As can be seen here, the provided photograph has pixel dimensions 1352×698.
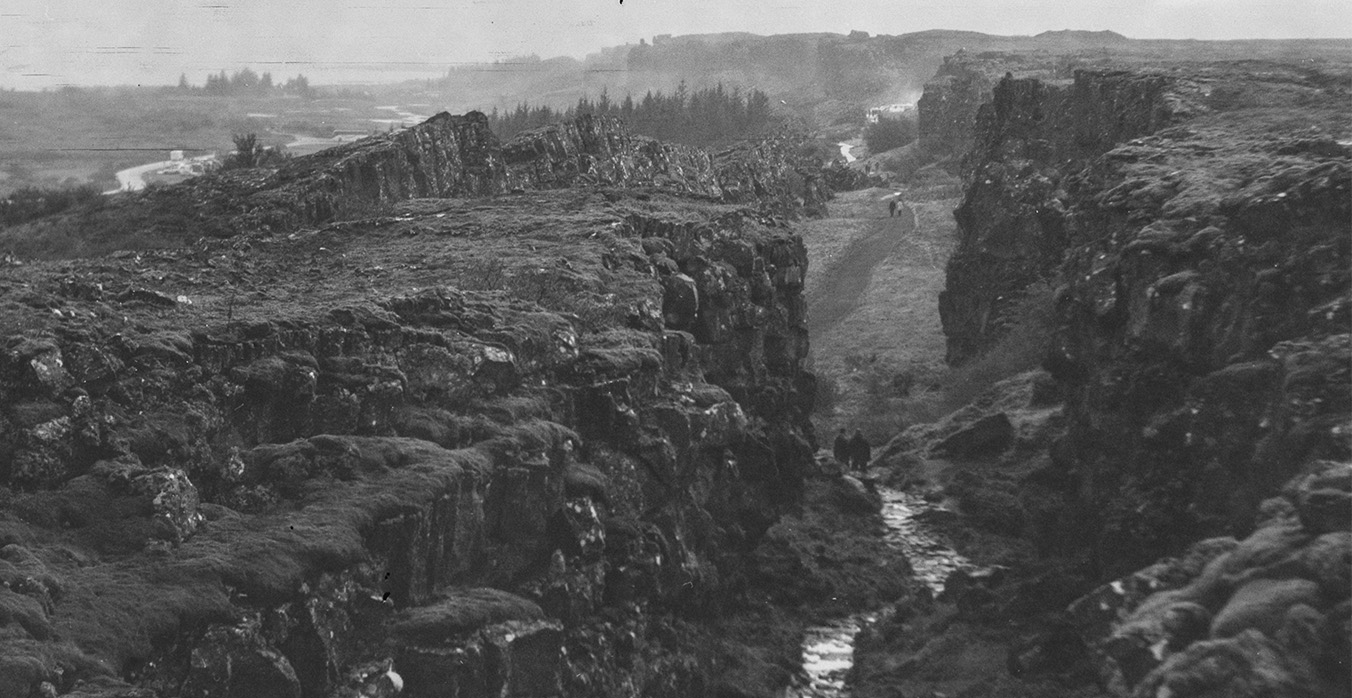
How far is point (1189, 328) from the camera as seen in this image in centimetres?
3606

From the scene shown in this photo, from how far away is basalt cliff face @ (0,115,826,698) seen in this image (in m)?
20.2

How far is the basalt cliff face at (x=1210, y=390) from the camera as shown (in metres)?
19.5

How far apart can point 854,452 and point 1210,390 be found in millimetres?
26930

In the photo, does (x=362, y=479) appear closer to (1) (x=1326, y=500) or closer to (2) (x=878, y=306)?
(1) (x=1326, y=500)

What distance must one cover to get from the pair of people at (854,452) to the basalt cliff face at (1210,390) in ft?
27.6

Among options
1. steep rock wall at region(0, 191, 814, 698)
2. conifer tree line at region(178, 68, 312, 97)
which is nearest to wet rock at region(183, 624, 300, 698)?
steep rock wall at region(0, 191, 814, 698)

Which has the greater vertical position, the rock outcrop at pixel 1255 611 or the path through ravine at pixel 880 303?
the rock outcrop at pixel 1255 611

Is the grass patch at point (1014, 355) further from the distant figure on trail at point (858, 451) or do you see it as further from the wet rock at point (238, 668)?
the wet rock at point (238, 668)

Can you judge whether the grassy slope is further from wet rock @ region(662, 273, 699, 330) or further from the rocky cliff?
wet rock @ region(662, 273, 699, 330)

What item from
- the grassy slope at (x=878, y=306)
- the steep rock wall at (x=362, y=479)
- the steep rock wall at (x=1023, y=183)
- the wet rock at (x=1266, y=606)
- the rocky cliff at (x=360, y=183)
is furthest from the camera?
the grassy slope at (x=878, y=306)

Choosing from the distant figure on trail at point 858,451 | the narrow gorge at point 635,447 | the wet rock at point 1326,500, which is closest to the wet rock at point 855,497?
the narrow gorge at point 635,447

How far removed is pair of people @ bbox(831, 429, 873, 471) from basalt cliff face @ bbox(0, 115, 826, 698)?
13.3 metres

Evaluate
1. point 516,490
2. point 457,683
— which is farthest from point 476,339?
point 457,683

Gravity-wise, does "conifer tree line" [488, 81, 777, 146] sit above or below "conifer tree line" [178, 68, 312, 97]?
below
